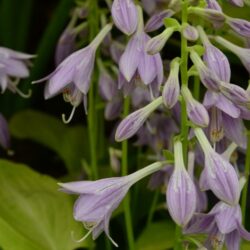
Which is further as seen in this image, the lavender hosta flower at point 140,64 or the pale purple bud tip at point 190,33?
the lavender hosta flower at point 140,64

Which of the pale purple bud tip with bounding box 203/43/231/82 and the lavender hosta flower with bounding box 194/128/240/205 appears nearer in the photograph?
the lavender hosta flower with bounding box 194/128/240/205

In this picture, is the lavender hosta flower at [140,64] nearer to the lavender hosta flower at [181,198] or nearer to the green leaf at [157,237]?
the lavender hosta flower at [181,198]

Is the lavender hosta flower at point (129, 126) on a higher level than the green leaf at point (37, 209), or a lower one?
higher

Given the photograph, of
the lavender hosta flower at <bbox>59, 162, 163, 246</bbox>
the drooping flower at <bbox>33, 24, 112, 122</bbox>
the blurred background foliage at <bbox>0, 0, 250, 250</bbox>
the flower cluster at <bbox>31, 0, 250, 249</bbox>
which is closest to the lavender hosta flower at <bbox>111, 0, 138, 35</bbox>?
the flower cluster at <bbox>31, 0, 250, 249</bbox>

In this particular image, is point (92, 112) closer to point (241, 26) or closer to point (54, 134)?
point (241, 26)

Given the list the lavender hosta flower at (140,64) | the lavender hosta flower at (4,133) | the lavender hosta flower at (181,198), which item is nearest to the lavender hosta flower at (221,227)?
the lavender hosta flower at (181,198)

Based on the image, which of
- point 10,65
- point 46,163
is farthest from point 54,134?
point 10,65

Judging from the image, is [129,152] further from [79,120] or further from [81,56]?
[81,56]

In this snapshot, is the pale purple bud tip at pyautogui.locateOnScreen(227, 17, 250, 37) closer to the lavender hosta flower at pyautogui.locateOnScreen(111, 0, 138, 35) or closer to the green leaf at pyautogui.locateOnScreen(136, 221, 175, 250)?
the lavender hosta flower at pyautogui.locateOnScreen(111, 0, 138, 35)
